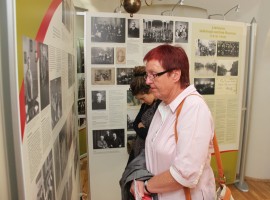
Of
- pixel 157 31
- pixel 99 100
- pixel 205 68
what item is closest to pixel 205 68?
pixel 205 68

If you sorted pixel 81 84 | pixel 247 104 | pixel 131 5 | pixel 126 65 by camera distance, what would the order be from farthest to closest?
pixel 81 84, pixel 247 104, pixel 126 65, pixel 131 5

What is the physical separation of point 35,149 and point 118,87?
1.64m

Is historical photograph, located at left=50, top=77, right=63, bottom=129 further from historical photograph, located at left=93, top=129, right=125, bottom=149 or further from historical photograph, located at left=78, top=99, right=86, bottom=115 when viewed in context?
historical photograph, located at left=78, top=99, right=86, bottom=115

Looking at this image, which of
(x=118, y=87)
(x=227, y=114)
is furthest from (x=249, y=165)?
(x=118, y=87)

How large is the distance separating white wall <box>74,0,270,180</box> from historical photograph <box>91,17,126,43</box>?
3.70ft

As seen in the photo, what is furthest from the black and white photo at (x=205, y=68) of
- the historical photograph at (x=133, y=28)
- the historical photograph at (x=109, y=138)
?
the historical photograph at (x=109, y=138)

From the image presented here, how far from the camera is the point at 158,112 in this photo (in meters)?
1.24

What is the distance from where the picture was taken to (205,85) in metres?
2.72

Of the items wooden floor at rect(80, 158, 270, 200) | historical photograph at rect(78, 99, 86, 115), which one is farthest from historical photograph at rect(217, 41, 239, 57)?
historical photograph at rect(78, 99, 86, 115)

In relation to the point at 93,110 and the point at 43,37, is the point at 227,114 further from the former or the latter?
the point at 43,37

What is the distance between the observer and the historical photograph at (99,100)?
2311 mm

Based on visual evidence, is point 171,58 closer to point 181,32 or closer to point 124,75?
point 124,75

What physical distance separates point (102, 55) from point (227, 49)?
145 cm

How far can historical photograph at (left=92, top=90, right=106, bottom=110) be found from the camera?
231 cm
